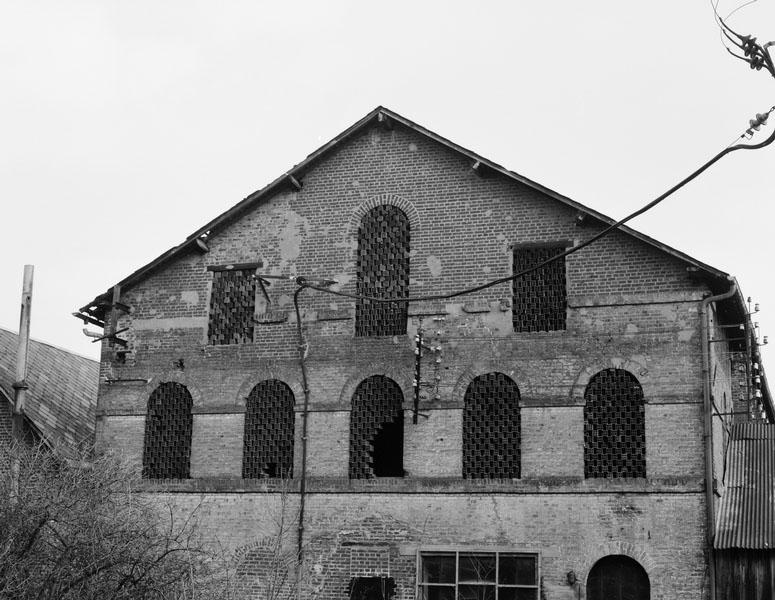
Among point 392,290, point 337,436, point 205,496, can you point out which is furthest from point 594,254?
point 205,496

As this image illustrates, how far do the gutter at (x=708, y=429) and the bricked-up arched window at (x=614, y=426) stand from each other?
110 cm

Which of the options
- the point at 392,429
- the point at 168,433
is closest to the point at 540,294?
the point at 392,429

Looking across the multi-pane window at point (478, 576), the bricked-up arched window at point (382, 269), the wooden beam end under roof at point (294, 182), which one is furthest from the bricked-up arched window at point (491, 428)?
the wooden beam end under roof at point (294, 182)

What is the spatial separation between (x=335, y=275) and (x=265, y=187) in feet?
7.92

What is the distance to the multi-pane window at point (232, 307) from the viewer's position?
1000 inches

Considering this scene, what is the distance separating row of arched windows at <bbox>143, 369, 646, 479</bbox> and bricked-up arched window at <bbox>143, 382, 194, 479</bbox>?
20 mm

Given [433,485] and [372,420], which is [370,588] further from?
[372,420]

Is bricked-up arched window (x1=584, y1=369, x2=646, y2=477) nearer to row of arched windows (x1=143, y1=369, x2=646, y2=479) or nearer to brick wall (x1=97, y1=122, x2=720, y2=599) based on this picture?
row of arched windows (x1=143, y1=369, x2=646, y2=479)

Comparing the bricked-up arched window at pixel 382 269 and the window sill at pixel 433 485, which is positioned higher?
the bricked-up arched window at pixel 382 269

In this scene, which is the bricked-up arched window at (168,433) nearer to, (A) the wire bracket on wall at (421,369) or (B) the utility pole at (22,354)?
(B) the utility pole at (22,354)

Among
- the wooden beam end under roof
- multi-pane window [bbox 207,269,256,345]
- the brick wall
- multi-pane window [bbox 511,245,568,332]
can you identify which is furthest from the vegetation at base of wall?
the wooden beam end under roof

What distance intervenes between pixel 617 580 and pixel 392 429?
515cm

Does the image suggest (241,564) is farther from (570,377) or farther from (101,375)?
(570,377)

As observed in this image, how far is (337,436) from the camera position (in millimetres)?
24000
